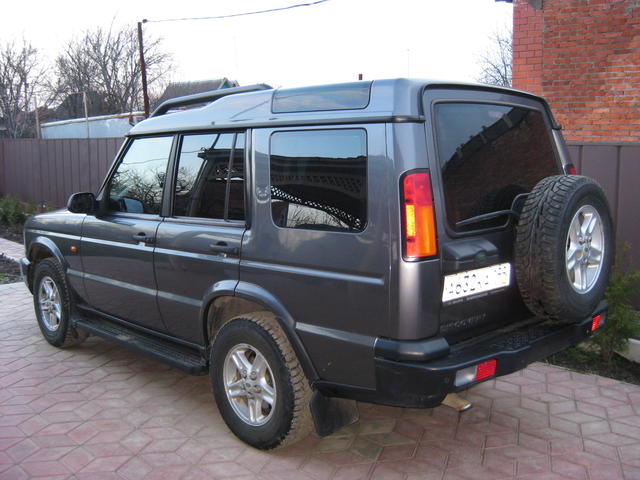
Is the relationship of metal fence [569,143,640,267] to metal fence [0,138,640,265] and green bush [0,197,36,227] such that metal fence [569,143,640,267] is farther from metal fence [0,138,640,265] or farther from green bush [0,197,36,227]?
green bush [0,197,36,227]

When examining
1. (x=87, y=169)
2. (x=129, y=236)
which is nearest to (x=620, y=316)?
(x=129, y=236)

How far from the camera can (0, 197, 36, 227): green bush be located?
40.4 feet

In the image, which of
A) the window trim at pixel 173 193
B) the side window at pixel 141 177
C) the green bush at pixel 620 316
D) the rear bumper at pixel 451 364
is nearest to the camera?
the rear bumper at pixel 451 364

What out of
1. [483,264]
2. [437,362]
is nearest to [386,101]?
[483,264]

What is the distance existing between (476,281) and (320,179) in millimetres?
916

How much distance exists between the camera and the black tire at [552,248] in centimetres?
285

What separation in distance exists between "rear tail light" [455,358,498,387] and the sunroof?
1.32m

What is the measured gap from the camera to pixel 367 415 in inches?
153

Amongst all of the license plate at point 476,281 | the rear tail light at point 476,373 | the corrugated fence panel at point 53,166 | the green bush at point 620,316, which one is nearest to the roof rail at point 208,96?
the license plate at point 476,281

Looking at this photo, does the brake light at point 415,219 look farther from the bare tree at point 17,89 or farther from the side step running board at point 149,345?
the bare tree at point 17,89

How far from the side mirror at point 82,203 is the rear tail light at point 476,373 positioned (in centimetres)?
306

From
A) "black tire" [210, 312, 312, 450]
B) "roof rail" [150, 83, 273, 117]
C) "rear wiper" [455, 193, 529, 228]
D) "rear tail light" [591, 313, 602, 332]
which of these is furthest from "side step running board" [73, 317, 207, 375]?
"rear tail light" [591, 313, 602, 332]

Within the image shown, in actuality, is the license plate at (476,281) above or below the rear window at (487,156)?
below

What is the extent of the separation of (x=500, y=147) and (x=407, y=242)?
3.17 feet
